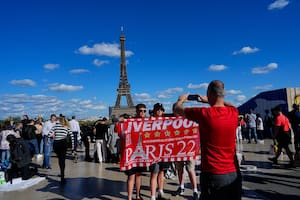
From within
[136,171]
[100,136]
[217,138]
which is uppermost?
[217,138]

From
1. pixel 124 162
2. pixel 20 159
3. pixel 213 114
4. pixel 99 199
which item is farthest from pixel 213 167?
pixel 20 159

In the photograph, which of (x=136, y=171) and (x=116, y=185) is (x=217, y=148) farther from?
(x=116, y=185)

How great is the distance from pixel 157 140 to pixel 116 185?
2104 millimetres

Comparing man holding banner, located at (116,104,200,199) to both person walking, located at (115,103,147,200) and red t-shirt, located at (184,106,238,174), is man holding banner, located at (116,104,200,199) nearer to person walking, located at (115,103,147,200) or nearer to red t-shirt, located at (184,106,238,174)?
person walking, located at (115,103,147,200)

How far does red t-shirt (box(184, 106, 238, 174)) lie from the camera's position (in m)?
3.09

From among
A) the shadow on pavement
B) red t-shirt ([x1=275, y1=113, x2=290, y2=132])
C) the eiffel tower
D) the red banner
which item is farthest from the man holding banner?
the eiffel tower

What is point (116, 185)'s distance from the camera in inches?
299

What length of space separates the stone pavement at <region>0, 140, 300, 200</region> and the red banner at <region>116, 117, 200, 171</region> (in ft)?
2.93

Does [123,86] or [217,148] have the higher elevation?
[123,86]

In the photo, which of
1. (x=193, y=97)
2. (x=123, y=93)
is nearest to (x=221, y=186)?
(x=193, y=97)

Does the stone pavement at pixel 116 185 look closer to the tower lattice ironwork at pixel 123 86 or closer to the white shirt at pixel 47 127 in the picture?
the white shirt at pixel 47 127

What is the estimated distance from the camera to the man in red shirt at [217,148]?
3068 mm

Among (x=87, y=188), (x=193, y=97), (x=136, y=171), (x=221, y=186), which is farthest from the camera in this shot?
(x=87, y=188)

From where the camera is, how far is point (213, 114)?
3.11m
